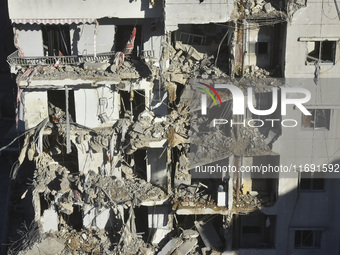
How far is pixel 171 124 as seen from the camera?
1515 inches

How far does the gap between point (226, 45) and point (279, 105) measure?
5034mm

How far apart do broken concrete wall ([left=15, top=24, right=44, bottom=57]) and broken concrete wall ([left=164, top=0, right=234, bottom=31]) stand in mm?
8438

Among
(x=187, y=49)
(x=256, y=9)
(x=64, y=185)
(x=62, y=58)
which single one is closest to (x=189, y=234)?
(x=64, y=185)

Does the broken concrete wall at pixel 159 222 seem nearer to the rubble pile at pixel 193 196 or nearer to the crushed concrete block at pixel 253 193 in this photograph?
the rubble pile at pixel 193 196

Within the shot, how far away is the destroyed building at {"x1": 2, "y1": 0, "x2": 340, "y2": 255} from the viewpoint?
1478 inches

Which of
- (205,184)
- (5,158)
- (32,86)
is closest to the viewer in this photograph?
(32,86)

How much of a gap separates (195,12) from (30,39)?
10.6 metres

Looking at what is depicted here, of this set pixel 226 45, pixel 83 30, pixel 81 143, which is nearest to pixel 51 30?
pixel 83 30

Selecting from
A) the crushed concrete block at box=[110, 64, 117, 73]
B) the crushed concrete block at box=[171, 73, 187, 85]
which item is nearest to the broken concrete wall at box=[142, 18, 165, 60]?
the crushed concrete block at box=[171, 73, 187, 85]

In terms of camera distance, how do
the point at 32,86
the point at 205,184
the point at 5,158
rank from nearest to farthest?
the point at 32,86, the point at 205,184, the point at 5,158

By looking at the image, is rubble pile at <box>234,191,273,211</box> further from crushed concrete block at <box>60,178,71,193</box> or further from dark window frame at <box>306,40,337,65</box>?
crushed concrete block at <box>60,178,71,193</box>

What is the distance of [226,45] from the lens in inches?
1549

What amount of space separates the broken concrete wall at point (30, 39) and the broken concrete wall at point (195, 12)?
844cm

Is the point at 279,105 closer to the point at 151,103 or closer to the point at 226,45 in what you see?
the point at 226,45
